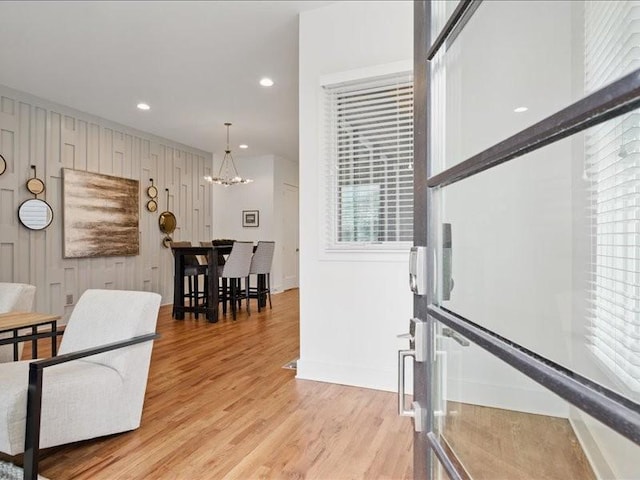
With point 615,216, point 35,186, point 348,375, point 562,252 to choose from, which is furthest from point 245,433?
point 35,186

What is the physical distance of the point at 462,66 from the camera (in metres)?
0.93

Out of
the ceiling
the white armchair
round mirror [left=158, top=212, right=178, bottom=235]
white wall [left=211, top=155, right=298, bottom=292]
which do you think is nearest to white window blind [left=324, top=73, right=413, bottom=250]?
the ceiling

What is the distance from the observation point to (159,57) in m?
3.78

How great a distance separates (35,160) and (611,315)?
19.0ft

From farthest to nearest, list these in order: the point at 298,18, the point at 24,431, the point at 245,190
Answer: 1. the point at 245,190
2. the point at 298,18
3. the point at 24,431

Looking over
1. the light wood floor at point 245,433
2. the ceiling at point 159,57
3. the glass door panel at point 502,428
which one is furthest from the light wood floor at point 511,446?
the ceiling at point 159,57

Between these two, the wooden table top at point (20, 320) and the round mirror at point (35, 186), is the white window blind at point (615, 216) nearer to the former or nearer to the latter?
the wooden table top at point (20, 320)

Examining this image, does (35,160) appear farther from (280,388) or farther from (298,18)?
(280,388)

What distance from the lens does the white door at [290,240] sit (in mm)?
8438

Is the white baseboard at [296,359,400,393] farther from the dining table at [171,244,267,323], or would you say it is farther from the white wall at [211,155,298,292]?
the white wall at [211,155,298,292]

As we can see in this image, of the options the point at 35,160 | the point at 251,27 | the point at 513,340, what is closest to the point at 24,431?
the point at 513,340

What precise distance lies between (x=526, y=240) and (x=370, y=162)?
7.23 ft

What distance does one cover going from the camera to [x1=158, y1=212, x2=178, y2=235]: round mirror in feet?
21.6

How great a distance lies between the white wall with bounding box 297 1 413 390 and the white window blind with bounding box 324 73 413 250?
0.39ft
